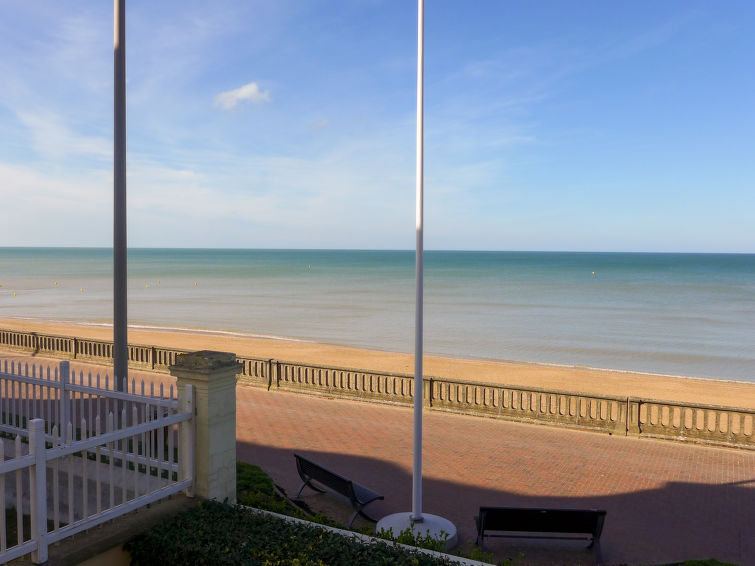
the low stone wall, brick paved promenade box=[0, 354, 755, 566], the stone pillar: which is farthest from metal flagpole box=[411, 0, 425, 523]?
the low stone wall

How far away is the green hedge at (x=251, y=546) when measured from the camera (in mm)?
5164

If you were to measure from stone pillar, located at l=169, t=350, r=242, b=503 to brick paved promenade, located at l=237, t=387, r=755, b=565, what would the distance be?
337 centimetres

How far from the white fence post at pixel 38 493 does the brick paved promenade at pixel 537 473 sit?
5036 millimetres

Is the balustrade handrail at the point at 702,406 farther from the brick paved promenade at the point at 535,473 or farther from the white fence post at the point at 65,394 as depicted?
the white fence post at the point at 65,394

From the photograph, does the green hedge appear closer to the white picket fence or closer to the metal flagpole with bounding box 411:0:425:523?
the white picket fence

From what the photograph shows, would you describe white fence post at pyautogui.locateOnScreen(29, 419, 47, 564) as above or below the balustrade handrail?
above

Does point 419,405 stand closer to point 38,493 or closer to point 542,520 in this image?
point 542,520

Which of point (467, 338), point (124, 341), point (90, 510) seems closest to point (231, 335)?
point (467, 338)

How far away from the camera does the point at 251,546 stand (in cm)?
534

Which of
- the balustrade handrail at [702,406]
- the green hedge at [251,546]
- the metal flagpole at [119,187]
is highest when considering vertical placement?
the metal flagpole at [119,187]

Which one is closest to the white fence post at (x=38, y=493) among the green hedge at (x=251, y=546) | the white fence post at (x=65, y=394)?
the green hedge at (x=251, y=546)

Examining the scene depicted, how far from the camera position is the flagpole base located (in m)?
7.97

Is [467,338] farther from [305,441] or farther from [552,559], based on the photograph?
[552,559]

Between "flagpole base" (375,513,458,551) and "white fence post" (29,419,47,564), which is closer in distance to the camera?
"white fence post" (29,419,47,564)
